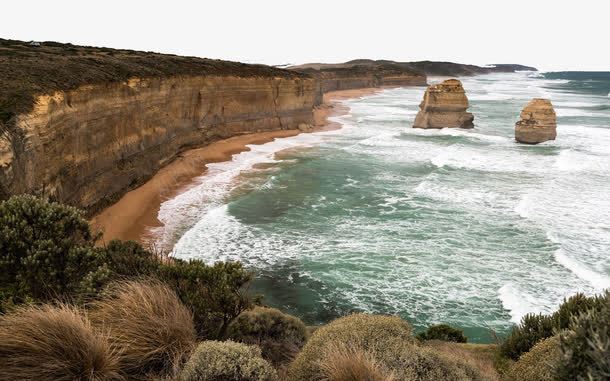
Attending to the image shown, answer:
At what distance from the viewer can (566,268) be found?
1580cm

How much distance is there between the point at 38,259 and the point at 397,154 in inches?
1218

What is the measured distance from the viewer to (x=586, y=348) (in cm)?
430

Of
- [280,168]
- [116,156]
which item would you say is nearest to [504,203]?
[280,168]

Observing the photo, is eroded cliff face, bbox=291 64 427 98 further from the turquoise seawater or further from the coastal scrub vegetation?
the coastal scrub vegetation

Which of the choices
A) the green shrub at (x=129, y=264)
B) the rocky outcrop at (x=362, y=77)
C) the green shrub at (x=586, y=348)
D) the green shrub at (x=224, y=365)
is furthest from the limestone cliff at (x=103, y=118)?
the rocky outcrop at (x=362, y=77)

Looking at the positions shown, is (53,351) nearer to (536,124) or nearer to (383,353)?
(383,353)

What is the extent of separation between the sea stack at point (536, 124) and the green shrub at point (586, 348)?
39.9 m

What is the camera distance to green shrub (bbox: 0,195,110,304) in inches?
296

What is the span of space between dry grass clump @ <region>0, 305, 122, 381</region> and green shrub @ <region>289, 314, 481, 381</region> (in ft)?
7.27

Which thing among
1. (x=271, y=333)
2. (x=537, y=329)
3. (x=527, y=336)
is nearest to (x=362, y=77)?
(x=537, y=329)

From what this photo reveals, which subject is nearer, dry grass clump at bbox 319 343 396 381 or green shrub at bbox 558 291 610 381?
green shrub at bbox 558 291 610 381

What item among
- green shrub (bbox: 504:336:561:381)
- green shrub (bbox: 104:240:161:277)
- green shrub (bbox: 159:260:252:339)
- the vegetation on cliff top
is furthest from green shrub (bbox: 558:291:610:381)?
the vegetation on cliff top

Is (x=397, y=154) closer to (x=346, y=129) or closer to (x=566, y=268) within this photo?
(x=346, y=129)

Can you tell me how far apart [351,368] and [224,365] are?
1358 mm
